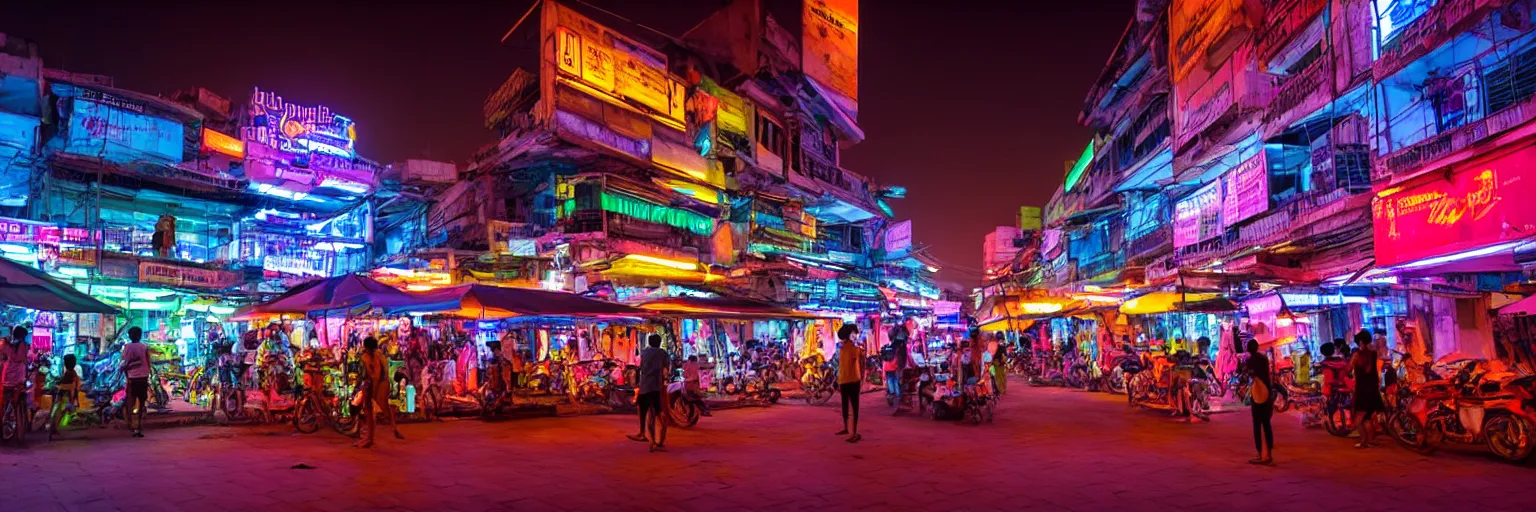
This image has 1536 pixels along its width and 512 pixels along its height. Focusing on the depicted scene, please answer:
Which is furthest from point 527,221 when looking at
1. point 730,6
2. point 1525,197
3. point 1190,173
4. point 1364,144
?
point 1525,197

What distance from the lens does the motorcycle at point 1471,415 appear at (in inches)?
361

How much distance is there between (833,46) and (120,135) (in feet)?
81.7

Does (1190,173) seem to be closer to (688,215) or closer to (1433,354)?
(1433,354)

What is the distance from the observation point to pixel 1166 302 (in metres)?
18.6

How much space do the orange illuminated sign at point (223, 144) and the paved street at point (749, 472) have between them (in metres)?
14.9

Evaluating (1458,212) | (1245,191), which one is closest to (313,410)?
(1458,212)

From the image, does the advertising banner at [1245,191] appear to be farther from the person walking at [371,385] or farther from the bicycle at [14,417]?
the bicycle at [14,417]

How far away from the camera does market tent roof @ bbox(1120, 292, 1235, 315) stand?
17844 millimetres

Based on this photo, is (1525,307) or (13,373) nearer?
(1525,307)

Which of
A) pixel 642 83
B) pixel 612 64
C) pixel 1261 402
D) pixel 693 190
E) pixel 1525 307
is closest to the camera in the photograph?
pixel 1261 402

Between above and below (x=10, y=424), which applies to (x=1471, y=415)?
above

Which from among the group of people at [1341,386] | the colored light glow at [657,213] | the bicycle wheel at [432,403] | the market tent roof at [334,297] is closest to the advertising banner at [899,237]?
the colored light glow at [657,213]

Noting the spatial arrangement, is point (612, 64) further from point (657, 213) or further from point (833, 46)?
point (833, 46)

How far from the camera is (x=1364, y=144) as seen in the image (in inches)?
660
